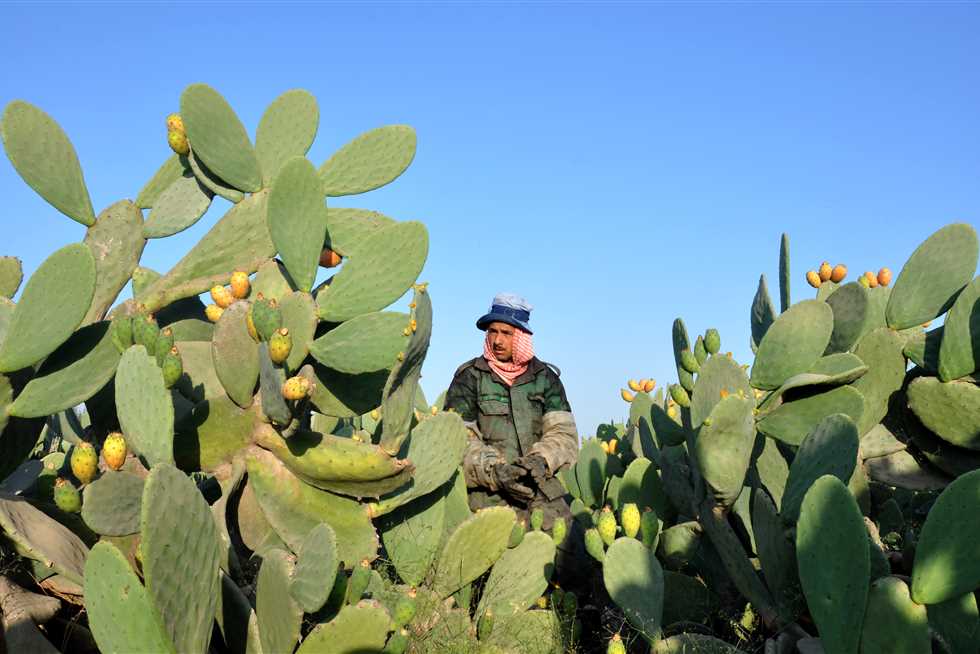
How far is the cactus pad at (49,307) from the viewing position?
2.73 metres

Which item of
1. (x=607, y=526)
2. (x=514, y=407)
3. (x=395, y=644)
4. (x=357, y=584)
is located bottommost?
(x=395, y=644)

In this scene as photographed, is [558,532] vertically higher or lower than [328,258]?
lower

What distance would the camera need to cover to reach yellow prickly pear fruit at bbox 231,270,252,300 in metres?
3.25

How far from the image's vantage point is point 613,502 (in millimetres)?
5129

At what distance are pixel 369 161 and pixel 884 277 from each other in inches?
109

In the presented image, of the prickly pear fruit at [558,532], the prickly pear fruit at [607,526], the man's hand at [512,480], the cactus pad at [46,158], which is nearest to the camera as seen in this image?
the cactus pad at [46,158]

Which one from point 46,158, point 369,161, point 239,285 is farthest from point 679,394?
point 46,158

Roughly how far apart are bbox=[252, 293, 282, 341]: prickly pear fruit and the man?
2118 millimetres

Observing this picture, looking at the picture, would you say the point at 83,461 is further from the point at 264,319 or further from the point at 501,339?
the point at 501,339

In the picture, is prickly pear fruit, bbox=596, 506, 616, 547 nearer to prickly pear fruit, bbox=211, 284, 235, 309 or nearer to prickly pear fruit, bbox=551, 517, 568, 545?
prickly pear fruit, bbox=551, 517, 568, 545

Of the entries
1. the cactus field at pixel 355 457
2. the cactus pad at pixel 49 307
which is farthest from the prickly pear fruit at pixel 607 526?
the cactus pad at pixel 49 307

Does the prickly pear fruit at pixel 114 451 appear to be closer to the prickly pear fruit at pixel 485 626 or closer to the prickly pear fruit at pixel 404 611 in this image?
the prickly pear fruit at pixel 404 611

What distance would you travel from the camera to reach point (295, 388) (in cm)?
292

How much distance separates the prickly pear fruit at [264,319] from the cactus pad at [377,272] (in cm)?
30
